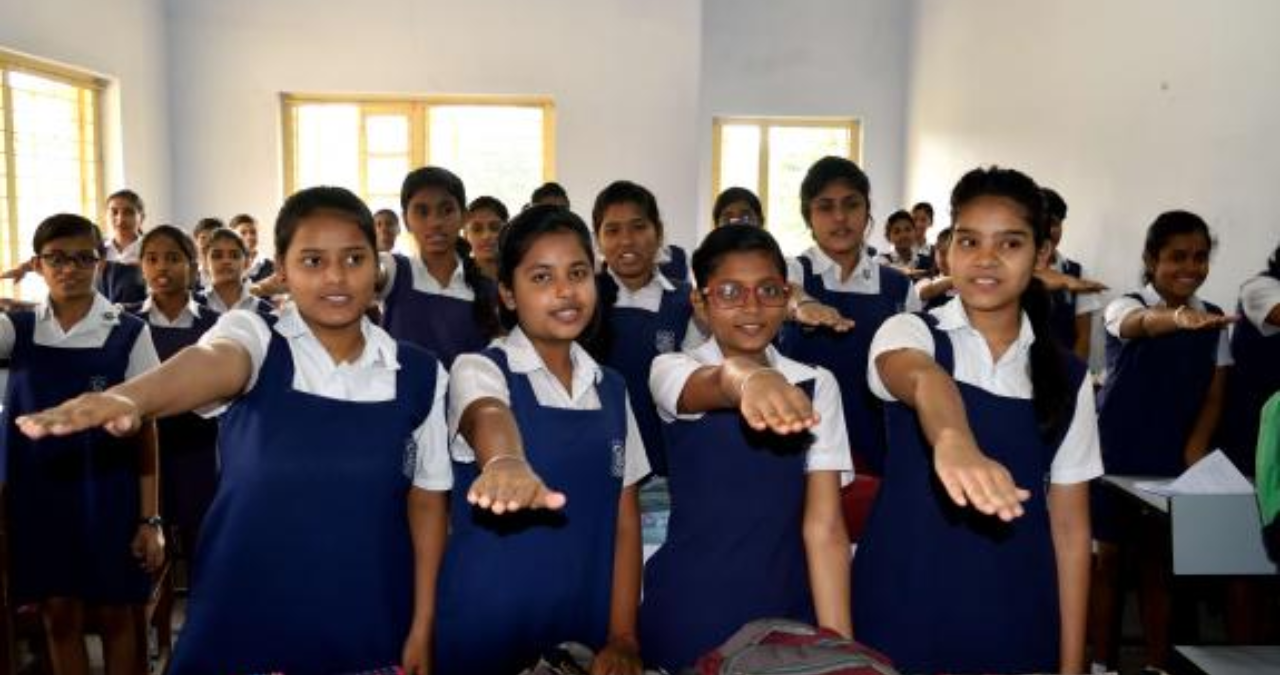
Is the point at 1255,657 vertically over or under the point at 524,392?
under

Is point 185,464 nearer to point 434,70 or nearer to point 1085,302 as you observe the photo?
point 1085,302

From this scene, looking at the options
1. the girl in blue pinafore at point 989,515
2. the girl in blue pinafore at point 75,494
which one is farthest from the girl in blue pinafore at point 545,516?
the girl in blue pinafore at point 75,494

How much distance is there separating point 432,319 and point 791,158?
6438mm

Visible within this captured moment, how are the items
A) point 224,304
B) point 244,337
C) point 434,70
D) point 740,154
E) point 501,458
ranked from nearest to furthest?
1. point 501,458
2. point 244,337
3. point 224,304
4. point 434,70
5. point 740,154

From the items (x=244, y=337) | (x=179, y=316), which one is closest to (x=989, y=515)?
(x=244, y=337)

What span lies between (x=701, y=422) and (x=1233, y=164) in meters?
3.45

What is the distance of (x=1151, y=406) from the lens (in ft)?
9.52

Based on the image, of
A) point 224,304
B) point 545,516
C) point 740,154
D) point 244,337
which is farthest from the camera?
point 740,154

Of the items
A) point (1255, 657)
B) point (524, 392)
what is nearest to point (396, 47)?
point (524, 392)

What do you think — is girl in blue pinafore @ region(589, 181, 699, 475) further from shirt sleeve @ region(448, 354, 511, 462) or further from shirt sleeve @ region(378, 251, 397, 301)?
shirt sleeve @ region(448, 354, 511, 462)

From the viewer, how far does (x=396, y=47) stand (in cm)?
764

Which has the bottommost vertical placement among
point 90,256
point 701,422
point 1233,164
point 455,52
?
point 701,422

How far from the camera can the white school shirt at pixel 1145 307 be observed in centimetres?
285

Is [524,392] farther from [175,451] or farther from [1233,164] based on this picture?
[1233,164]
